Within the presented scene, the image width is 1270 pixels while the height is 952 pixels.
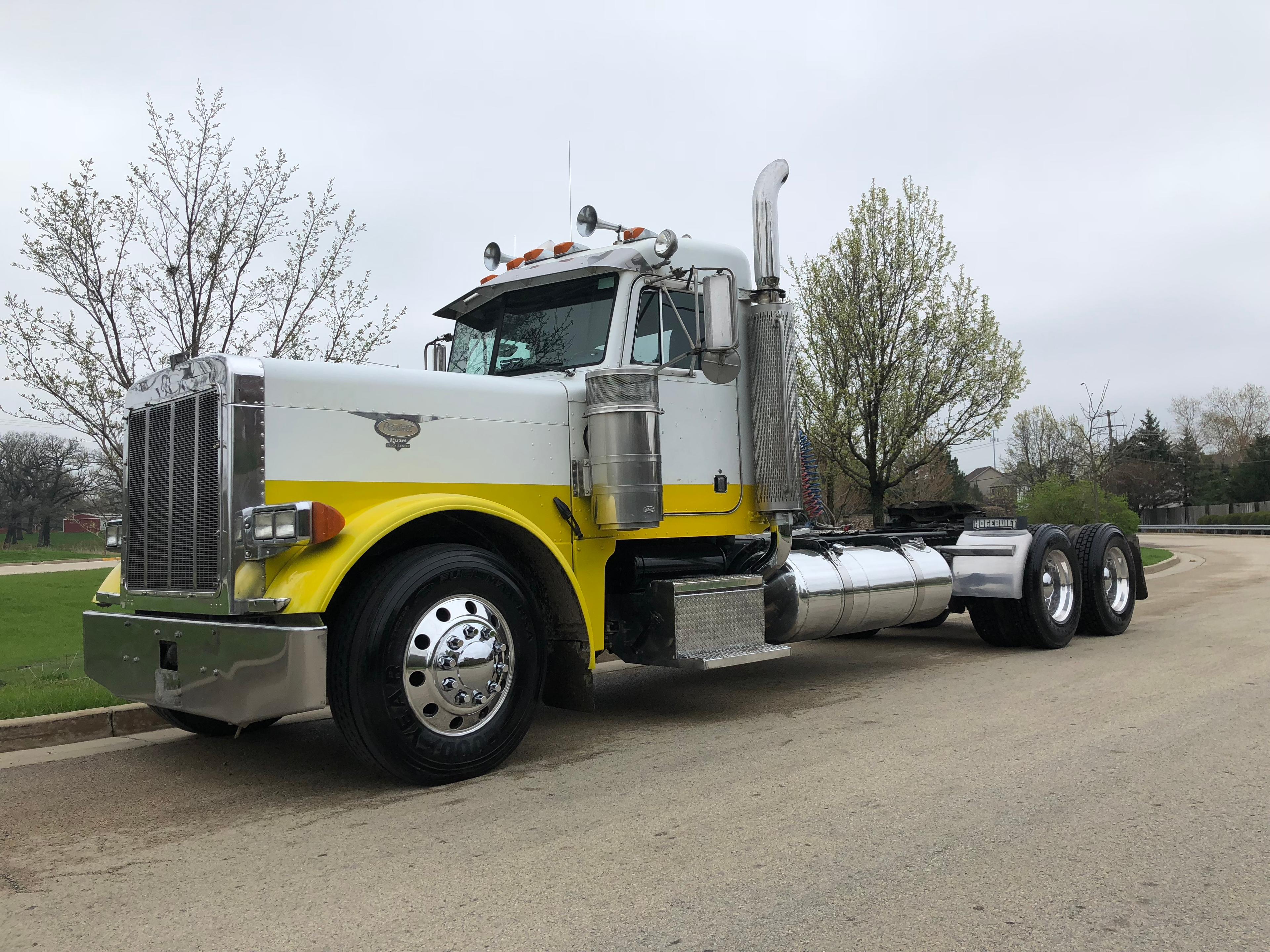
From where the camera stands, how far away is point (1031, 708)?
21.0ft

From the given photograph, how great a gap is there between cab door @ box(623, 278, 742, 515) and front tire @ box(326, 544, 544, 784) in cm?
165

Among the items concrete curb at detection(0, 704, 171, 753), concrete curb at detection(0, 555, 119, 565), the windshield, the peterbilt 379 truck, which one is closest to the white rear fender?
the peterbilt 379 truck

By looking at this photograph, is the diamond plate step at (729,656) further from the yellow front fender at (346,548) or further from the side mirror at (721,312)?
the side mirror at (721,312)

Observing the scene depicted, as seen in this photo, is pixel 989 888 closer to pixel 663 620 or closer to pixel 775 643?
pixel 663 620

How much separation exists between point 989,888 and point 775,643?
4.18 metres

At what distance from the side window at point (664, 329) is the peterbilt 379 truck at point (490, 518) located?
0.8 inches

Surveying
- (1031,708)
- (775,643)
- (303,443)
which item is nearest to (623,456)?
(303,443)

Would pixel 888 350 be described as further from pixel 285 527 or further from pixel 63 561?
pixel 63 561

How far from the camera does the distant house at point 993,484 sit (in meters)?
30.6

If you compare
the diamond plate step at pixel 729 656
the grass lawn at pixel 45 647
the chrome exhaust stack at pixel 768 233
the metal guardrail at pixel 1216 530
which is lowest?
the metal guardrail at pixel 1216 530

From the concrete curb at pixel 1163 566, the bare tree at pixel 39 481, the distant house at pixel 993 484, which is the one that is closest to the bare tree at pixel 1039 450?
the distant house at pixel 993 484

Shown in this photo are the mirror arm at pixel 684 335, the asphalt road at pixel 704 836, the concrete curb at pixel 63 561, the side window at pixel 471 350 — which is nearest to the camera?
the asphalt road at pixel 704 836

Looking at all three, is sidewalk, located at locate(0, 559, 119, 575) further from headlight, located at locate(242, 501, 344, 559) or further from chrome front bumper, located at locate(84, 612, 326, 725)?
headlight, located at locate(242, 501, 344, 559)

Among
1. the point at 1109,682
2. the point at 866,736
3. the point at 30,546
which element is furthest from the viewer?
the point at 30,546
